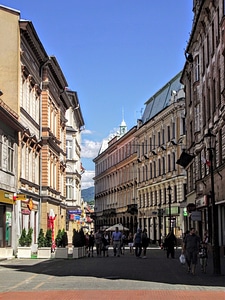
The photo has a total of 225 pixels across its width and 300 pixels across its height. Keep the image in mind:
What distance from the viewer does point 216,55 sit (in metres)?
36.8

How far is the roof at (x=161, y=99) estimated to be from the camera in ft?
251

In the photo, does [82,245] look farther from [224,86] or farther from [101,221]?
[101,221]

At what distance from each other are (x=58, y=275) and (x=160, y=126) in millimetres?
54985

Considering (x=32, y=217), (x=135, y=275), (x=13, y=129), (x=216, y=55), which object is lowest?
(x=135, y=275)

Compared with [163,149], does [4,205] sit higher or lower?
lower

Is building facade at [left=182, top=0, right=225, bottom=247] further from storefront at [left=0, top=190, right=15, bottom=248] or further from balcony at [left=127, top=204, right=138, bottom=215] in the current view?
balcony at [left=127, top=204, right=138, bottom=215]

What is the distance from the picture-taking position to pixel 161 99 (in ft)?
272

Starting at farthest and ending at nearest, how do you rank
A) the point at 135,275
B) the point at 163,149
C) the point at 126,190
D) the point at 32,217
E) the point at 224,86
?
1. the point at 126,190
2. the point at 163,149
3. the point at 32,217
4. the point at 224,86
5. the point at 135,275

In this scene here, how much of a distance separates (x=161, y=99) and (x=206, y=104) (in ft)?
137

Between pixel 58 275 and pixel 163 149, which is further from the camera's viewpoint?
pixel 163 149

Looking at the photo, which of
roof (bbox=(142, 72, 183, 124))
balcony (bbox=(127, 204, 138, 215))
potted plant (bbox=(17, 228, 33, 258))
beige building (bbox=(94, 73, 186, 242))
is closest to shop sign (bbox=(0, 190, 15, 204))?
potted plant (bbox=(17, 228, 33, 258))

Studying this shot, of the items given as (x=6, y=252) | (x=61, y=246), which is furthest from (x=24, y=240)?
(x=61, y=246)

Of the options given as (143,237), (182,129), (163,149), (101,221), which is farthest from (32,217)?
(101,221)

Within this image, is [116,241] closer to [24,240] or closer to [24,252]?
[24,240]
